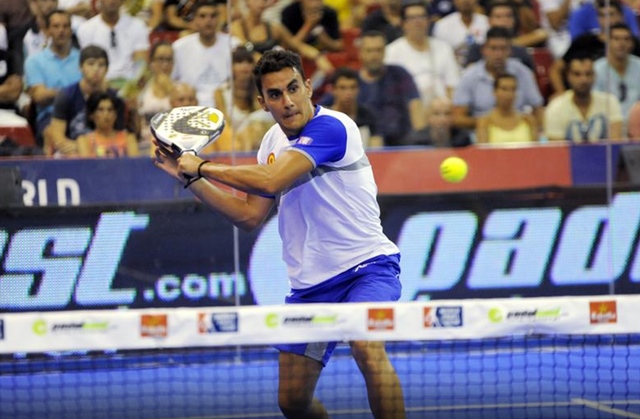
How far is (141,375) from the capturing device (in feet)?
29.0

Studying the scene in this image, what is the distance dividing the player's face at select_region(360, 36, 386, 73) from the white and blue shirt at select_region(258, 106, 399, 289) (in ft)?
13.8

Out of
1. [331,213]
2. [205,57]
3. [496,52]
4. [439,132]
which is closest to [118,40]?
[205,57]

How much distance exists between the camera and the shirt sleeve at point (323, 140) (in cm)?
524

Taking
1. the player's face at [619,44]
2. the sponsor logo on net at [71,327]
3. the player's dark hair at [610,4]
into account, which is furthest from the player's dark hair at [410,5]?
the sponsor logo on net at [71,327]

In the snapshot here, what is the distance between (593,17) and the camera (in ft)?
31.8

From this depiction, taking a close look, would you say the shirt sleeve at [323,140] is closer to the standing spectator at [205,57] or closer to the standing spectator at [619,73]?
the standing spectator at [205,57]

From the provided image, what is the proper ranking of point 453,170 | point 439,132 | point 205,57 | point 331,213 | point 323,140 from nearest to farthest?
point 323,140, point 331,213, point 205,57, point 453,170, point 439,132

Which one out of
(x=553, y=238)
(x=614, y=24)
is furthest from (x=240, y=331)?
(x=614, y=24)

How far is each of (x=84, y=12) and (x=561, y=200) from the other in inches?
162

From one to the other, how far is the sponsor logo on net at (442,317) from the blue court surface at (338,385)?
2.25 meters

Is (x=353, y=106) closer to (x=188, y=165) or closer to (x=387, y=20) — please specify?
(x=387, y=20)

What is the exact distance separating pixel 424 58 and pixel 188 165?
5.02 metres

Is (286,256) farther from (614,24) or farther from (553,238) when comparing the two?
(614,24)

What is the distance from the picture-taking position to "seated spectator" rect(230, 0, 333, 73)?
9.27m
